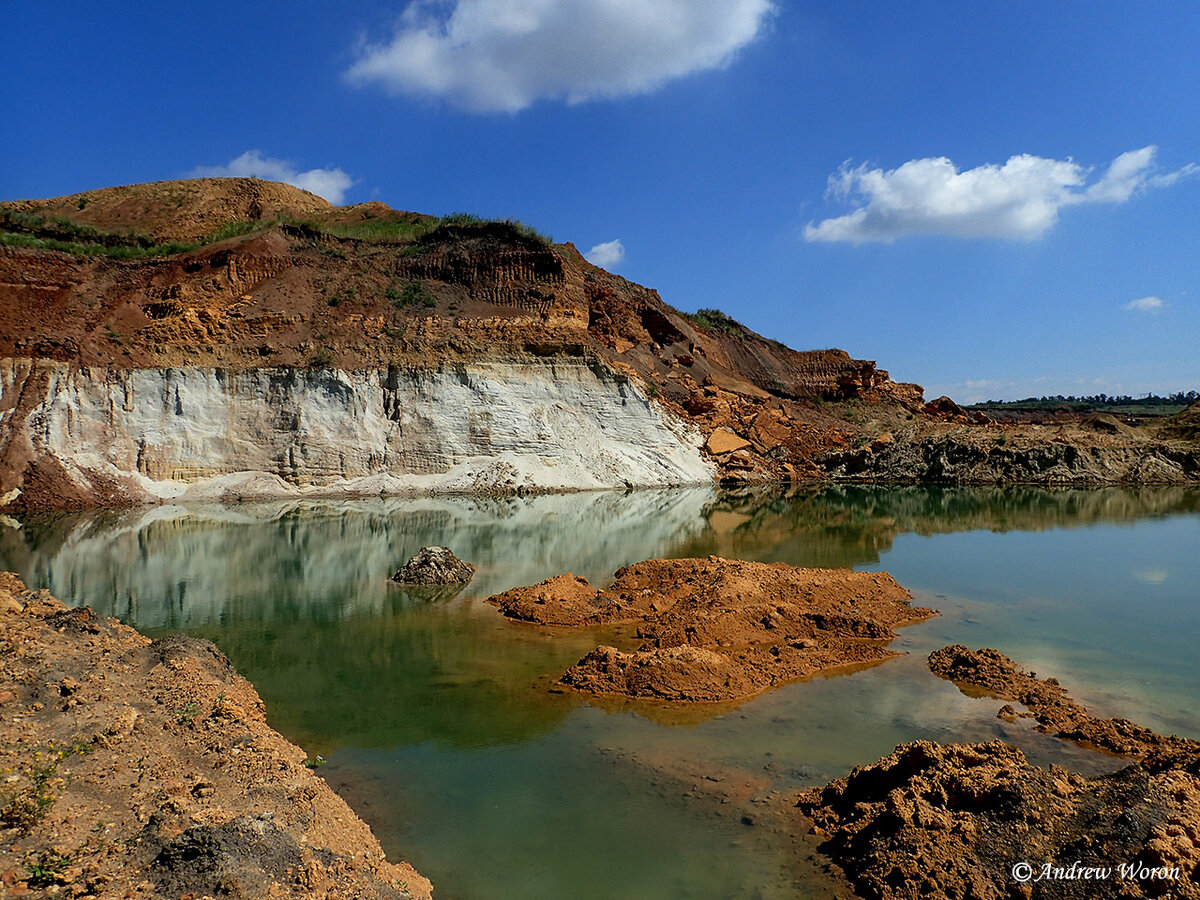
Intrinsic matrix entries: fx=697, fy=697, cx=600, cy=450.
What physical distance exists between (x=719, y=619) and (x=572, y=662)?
2308mm

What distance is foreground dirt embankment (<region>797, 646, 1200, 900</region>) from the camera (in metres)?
3.80

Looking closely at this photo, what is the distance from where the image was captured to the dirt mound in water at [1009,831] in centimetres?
379

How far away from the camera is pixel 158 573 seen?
1377cm

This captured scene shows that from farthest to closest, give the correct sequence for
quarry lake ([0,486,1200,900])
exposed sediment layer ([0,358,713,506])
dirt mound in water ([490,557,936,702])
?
1. exposed sediment layer ([0,358,713,506])
2. dirt mound in water ([490,557,936,702])
3. quarry lake ([0,486,1200,900])

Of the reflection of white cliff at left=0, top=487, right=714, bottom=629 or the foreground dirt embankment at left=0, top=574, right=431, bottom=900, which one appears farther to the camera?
the reflection of white cliff at left=0, top=487, right=714, bottom=629

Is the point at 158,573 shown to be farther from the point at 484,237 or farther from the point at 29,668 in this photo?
the point at 484,237

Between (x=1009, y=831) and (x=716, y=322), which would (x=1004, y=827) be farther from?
(x=716, y=322)

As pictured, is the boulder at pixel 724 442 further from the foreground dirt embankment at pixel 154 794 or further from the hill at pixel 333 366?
the foreground dirt embankment at pixel 154 794

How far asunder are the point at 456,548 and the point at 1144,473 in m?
33.4

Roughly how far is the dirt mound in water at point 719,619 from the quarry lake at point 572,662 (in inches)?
15.2

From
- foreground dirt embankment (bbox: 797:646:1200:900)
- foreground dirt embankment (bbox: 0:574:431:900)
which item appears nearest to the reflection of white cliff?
foreground dirt embankment (bbox: 0:574:431:900)

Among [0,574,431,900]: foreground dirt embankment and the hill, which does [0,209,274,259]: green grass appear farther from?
[0,574,431,900]: foreground dirt embankment

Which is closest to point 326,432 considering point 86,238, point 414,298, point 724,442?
point 414,298

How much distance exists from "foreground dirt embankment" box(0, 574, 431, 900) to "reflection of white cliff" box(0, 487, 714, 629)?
434 centimetres
